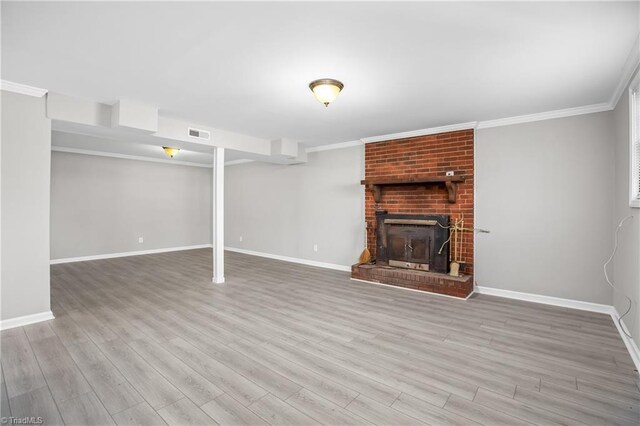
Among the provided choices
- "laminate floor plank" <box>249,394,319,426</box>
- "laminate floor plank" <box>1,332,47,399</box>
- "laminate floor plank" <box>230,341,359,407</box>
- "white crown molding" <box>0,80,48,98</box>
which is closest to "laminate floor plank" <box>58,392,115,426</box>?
"laminate floor plank" <box>1,332,47,399</box>

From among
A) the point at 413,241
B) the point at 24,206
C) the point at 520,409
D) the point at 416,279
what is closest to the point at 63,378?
the point at 24,206

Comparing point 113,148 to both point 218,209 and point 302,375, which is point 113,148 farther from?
point 302,375

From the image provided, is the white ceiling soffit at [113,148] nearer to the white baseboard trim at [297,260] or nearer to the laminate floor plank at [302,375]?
the white baseboard trim at [297,260]

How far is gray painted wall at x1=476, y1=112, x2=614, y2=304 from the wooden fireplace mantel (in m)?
0.37

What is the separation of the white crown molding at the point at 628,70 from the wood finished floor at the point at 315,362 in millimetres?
2433

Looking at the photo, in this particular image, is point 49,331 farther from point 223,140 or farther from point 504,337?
point 504,337

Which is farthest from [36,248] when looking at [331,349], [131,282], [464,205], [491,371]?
[464,205]

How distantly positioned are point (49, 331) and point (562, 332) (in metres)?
5.12

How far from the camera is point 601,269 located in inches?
144

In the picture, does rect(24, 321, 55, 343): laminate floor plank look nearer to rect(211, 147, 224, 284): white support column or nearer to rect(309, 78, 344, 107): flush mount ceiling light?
rect(211, 147, 224, 284): white support column

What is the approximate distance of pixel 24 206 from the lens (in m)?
3.21

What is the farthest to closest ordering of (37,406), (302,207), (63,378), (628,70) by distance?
(302,207), (628,70), (63,378), (37,406)

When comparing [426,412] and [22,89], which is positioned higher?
[22,89]

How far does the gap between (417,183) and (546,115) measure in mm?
1866
